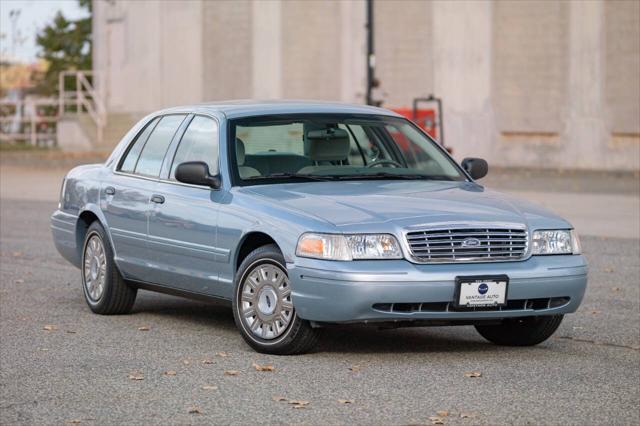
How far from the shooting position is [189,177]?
9484 mm

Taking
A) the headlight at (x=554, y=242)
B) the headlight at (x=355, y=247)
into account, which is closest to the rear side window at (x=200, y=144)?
the headlight at (x=355, y=247)

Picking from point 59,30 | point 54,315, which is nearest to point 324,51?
point 54,315

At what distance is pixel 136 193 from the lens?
10438 millimetres

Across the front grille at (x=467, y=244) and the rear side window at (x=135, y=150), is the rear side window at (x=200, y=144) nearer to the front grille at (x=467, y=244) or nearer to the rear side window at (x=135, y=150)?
the rear side window at (x=135, y=150)

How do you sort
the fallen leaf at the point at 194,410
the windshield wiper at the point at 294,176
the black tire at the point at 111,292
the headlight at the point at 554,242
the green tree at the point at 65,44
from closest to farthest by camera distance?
1. the fallen leaf at the point at 194,410
2. the headlight at the point at 554,242
3. the windshield wiper at the point at 294,176
4. the black tire at the point at 111,292
5. the green tree at the point at 65,44

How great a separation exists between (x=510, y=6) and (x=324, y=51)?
6840 millimetres

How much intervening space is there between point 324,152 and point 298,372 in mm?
2103

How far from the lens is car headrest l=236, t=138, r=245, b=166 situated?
382 inches

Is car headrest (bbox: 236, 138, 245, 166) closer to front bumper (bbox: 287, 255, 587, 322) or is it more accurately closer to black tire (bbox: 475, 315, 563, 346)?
front bumper (bbox: 287, 255, 587, 322)

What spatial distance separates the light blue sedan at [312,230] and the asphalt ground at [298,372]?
0.98 ft

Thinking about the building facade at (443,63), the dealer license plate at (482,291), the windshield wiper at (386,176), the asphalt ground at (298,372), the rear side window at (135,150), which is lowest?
the asphalt ground at (298,372)

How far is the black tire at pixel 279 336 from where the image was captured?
865 centimetres

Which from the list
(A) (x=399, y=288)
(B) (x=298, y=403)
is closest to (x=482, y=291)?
(A) (x=399, y=288)

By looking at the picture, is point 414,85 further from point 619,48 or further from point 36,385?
point 36,385
